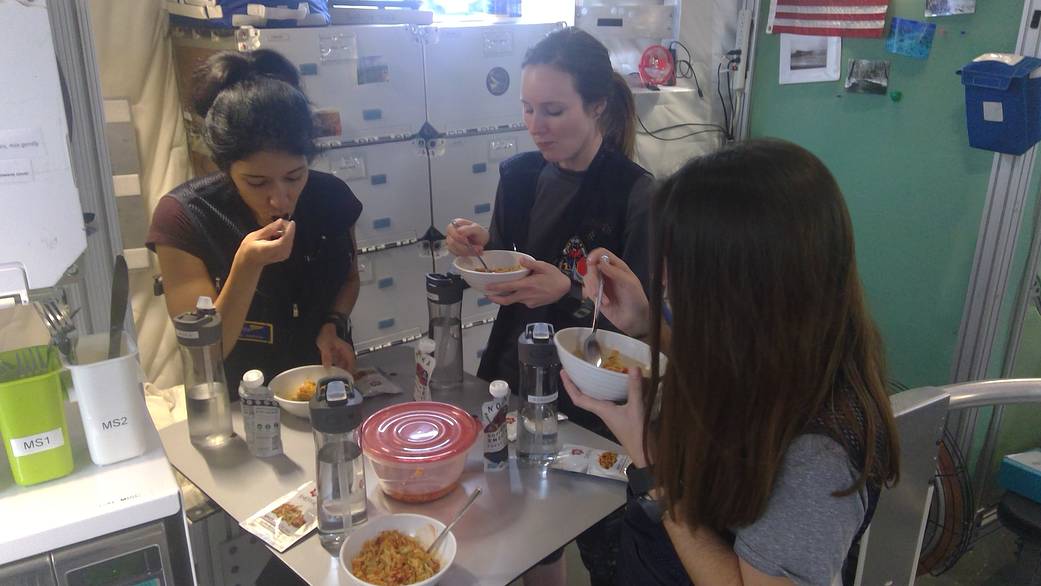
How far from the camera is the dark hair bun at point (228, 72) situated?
1.85 m

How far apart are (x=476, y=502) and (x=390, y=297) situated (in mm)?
1353

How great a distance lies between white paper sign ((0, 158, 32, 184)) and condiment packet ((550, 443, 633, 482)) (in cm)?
96

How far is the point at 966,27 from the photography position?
2393 millimetres

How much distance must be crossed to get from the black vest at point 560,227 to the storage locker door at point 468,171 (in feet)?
2.02

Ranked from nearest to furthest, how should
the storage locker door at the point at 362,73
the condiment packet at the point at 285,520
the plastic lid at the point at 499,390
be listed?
the condiment packet at the point at 285,520
the plastic lid at the point at 499,390
the storage locker door at the point at 362,73

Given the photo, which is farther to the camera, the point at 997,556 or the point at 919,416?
the point at 997,556

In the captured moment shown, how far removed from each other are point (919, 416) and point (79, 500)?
52.6 inches

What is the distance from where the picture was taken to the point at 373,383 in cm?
174

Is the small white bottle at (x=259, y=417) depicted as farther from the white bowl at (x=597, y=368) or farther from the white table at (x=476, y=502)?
the white bowl at (x=597, y=368)

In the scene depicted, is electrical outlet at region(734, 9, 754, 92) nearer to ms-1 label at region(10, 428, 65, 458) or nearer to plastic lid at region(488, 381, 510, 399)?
plastic lid at region(488, 381, 510, 399)

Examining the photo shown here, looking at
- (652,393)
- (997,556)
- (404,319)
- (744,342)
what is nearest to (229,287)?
(404,319)

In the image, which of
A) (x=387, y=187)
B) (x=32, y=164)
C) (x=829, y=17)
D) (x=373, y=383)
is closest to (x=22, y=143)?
(x=32, y=164)

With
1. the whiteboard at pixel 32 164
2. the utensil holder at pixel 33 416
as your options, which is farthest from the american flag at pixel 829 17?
the utensil holder at pixel 33 416

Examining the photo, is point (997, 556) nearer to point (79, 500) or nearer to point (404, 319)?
point (404, 319)
